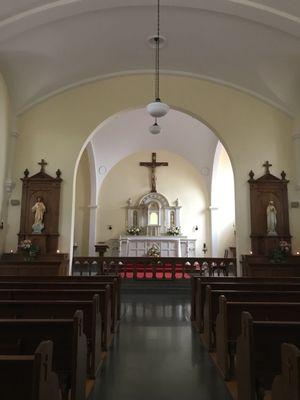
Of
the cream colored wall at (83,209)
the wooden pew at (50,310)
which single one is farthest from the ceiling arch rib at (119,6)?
the cream colored wall at (83,209)

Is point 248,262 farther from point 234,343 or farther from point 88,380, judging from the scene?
point 88,380

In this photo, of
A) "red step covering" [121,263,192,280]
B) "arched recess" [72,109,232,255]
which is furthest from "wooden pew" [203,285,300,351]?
"arched recess" [72,109,232,255]

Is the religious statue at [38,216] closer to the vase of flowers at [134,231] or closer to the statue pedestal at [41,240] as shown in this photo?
the statue pedestal at [41,240]

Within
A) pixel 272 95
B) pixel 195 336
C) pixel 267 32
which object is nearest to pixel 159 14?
pixel 267 32

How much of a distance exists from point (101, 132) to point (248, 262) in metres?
7.90

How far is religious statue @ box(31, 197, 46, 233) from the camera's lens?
873 centimetres

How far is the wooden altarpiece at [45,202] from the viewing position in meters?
8.84

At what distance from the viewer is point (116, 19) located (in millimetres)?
7109

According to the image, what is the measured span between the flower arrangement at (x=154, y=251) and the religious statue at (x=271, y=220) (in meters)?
6.04

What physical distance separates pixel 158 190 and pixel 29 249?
8.63m

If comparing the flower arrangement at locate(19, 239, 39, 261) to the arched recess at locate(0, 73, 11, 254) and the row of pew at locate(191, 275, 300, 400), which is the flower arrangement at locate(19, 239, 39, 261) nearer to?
the arched recess at locate(0, 73, 11, 254)

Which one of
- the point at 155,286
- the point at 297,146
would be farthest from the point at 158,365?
the point at 297,146

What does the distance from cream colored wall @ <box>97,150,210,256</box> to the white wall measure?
0.58 meters

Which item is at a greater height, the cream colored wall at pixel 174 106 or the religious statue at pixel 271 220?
the cream colored wall at pixel 174 106
